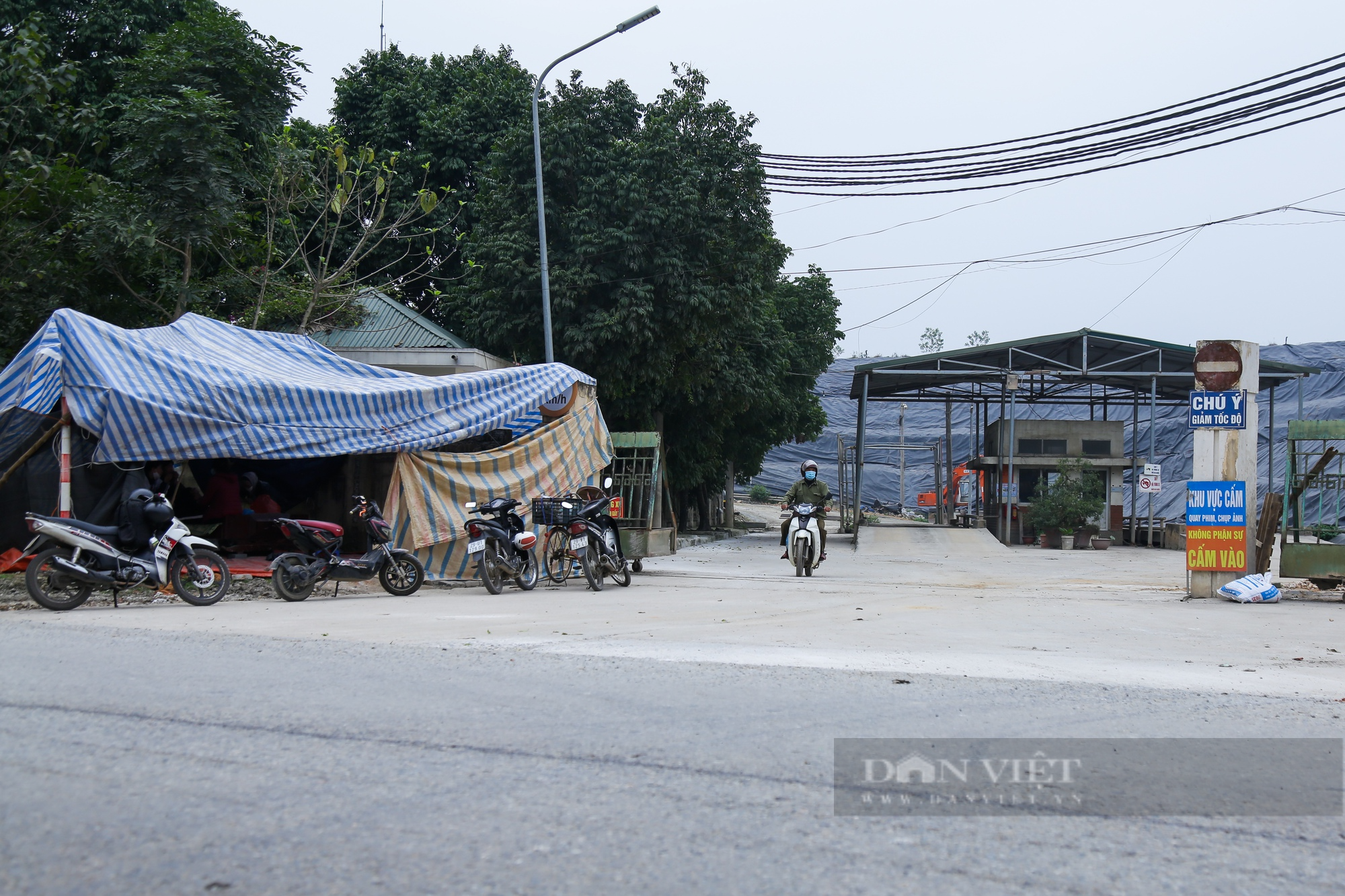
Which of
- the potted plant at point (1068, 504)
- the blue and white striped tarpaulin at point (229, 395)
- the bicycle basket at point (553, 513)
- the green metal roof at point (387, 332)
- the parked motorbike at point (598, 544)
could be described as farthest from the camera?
the potted plant at point (1068, 504)

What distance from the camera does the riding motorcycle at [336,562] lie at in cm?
1167

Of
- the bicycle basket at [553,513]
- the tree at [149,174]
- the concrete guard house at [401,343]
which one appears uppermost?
the tree at [149,174]

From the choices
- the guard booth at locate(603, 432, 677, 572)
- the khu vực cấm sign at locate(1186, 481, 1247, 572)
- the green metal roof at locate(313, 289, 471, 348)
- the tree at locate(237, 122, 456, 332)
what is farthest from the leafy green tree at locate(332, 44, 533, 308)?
the khu vực cấm sign at locate(1186, 481, 1247, 572)

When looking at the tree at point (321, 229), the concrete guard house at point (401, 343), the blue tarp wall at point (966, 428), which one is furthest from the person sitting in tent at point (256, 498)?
the blue tarp wall at point (966, 428)

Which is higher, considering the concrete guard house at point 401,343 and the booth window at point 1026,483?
the concrete guard house at point 401,343

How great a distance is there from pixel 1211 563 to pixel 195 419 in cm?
1175

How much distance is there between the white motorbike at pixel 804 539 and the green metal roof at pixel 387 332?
1091 cm

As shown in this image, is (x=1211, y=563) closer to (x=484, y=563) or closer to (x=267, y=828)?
(x=484, y=563)

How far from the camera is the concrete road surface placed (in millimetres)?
3062

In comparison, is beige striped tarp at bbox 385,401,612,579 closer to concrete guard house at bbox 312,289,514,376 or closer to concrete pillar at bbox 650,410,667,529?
concrete pillar at bbox 650,410,667,529

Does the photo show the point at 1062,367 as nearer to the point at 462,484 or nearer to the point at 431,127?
the point at 431,127

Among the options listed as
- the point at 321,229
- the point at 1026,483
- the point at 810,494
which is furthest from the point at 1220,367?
the point at 1026,483

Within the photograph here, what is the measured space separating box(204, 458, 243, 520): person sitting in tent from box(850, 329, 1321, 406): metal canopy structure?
64.6 feet

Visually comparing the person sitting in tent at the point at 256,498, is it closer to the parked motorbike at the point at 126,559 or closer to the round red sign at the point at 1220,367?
the parked motorbike at the point at 126,559
